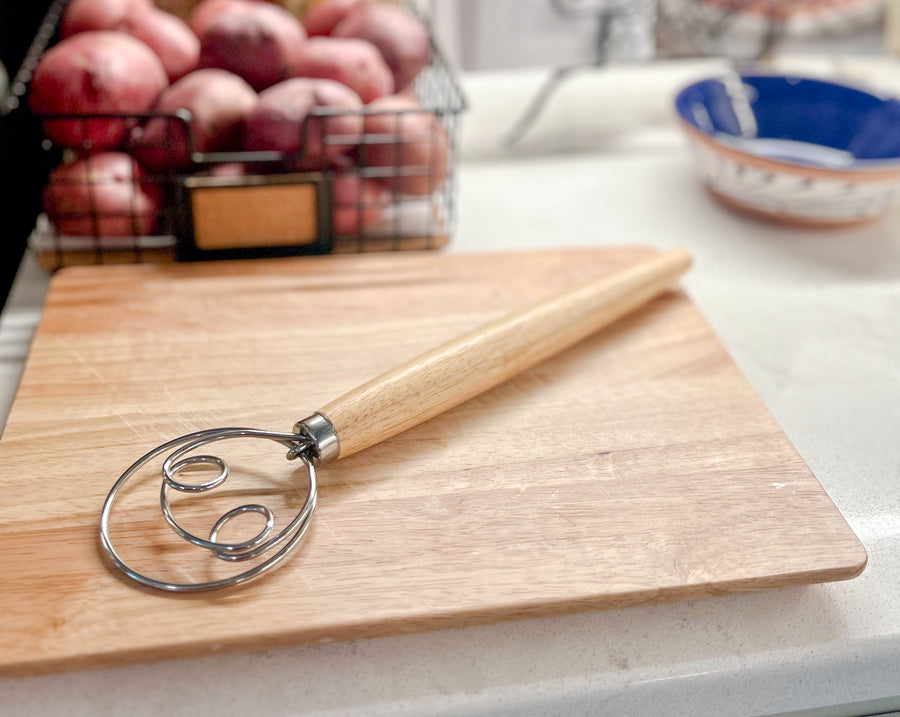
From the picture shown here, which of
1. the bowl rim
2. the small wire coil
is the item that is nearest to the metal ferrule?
the small wire coil

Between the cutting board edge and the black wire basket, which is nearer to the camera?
the cutting board edge

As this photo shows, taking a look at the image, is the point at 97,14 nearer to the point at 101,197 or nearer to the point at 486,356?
the point at 101,197

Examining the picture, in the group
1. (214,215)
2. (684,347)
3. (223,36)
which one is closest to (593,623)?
(684,347)

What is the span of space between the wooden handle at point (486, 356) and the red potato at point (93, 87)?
0.29 m

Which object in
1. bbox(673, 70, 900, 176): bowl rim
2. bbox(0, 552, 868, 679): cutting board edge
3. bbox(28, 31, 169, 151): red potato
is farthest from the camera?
bbox(673, 70, 900, 176): bowl rim

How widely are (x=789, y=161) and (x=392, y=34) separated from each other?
1.15 ft

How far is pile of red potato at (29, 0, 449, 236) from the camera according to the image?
63cm

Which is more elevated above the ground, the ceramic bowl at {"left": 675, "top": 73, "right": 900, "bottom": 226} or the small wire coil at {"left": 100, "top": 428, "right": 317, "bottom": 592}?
the ceramic bowl at {"left": 675, "top": 73, "right": 900, "bottom": 226}

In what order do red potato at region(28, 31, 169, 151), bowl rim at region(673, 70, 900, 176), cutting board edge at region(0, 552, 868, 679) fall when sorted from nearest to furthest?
cutting board edge at region(0, 552, 868, 679) → red potato at region(28, 31, 169, 151) → bowl rim at region(673, 70, 900, 176)

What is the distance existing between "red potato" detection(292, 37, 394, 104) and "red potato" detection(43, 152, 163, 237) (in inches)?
5.7

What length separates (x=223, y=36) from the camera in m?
0.67

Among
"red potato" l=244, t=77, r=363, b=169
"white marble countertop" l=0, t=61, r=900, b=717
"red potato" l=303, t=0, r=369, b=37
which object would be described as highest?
"red potato" l=303, t=0, r=369, b=37

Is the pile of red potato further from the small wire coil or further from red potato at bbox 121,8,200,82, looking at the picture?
the small wire coil

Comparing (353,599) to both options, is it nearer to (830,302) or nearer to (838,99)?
(830,302)
